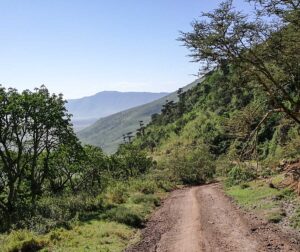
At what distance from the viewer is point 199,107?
135 metres

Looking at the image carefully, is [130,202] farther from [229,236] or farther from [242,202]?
[229,236]

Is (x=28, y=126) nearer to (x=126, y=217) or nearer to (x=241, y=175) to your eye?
(x=126, y=217)

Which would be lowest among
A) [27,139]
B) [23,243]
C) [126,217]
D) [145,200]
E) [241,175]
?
[241,175]

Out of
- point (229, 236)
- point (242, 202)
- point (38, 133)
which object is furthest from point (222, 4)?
point (38, 133)

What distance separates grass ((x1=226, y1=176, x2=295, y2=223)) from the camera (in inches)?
846

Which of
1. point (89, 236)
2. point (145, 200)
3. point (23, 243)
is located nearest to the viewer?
point (23, 243)

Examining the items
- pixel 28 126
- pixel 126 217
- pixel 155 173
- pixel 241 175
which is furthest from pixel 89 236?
pixel 155 173

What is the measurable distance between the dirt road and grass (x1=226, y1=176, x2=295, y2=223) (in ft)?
2.44

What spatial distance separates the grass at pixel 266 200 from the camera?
21.5 meters

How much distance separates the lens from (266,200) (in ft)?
85.0

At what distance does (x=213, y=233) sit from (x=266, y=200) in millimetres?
8116

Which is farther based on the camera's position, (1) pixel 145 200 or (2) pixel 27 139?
(2) pixel 27 139

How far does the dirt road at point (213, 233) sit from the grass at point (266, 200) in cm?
74

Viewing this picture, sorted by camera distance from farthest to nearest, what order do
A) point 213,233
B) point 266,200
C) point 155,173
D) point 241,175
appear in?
point 155,173 < point 241,175 < point 266,200 < point 213,233
